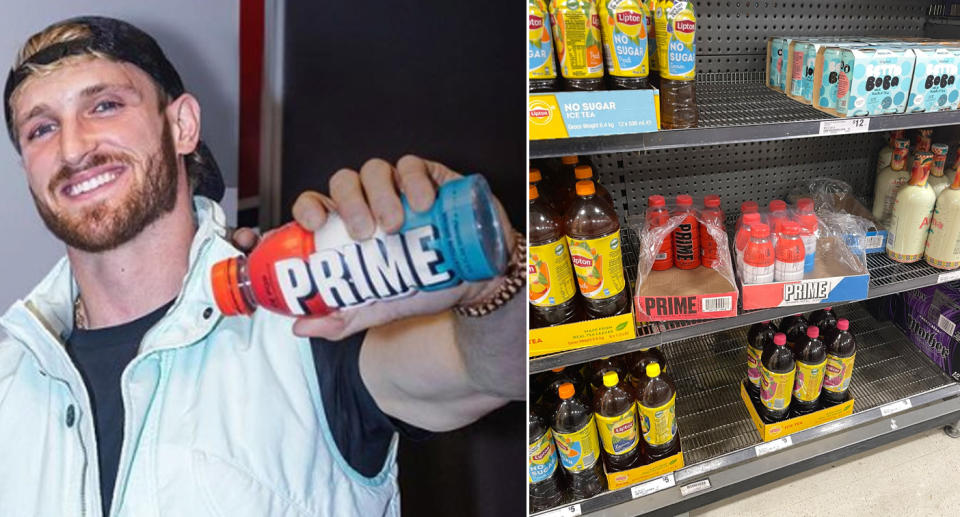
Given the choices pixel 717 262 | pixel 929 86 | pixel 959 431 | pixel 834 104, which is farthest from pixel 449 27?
pixel 959 431

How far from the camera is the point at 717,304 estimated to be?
1.63 meters

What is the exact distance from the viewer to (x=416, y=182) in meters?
0.73

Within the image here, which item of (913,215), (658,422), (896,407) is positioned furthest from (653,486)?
A: (913,215)

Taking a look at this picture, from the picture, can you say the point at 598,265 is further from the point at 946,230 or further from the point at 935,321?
the point at 935,321

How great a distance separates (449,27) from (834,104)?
133 centimetres

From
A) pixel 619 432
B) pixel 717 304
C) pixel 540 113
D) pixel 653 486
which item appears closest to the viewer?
pixel 540 113

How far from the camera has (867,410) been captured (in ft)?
6.89

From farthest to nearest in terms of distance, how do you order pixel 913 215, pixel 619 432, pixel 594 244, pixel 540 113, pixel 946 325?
pixel 946 325, pixel 913 215, pixel 619 432, pixel 594 244, pixel 540 113

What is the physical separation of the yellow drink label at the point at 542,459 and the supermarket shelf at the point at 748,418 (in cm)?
16

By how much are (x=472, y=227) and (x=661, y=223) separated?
1.16 meters

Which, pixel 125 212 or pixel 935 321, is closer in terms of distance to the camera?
pixel 125 212

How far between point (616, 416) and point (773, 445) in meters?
0.63

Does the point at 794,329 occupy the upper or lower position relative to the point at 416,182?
lower

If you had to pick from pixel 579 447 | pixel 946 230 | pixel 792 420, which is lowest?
pixel 792 420
